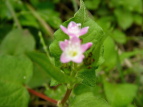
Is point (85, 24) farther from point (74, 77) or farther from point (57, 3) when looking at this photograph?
point (57, 3)

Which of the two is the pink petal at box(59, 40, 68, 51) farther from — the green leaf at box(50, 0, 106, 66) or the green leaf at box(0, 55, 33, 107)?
the green leaf at box(0, 55, 33, 107)

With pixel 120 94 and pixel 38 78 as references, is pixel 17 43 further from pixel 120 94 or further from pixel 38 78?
pixel 120 94

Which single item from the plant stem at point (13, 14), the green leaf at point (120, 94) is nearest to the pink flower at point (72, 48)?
the green leaf at point (120, 94)

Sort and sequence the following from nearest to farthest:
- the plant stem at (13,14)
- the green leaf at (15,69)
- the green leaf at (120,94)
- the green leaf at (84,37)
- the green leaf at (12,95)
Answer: the green leaf at (84,37) < the green leaf at (12,95) < the green leaf at (15,69) < the green leaf at (120,94) < the plant stem at (13,14)

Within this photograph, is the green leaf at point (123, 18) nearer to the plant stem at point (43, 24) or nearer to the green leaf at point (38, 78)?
the plant stem at point (43, 24)

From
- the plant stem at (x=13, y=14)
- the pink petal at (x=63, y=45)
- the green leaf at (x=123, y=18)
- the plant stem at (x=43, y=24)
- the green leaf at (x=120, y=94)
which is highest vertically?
the pink petal at (x=63, y=45)

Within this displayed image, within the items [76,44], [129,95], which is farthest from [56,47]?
[129,95]

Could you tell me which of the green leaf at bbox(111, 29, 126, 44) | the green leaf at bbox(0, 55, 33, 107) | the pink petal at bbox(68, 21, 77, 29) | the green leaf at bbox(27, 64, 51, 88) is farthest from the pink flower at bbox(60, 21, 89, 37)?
the green leaf at bbox(111, 29, 126, 44)
